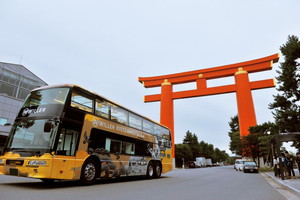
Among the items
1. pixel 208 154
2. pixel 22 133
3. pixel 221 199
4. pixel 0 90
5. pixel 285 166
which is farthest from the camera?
pixel 208 154

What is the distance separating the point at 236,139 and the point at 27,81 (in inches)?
1280

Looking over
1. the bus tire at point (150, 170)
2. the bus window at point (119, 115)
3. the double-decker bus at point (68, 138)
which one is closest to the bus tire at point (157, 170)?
the bus tire at point (150, 170)

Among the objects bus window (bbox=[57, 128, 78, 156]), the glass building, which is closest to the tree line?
bus window (bbox=[57, 128, 78, 156])

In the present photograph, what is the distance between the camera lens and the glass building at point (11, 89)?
26.9 metres

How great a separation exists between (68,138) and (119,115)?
301 cm

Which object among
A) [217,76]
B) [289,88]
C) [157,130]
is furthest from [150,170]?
[217,76]

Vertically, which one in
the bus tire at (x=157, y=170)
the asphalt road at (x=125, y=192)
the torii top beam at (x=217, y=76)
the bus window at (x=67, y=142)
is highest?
the torii top beam at (x=217, y=76)

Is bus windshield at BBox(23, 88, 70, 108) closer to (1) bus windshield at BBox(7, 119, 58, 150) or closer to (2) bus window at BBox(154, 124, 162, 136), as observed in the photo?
(1) bus windshield at BBox(7, 119, 58, 150)

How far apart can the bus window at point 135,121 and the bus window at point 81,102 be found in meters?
2.75

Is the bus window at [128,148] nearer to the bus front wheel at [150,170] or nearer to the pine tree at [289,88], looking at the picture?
the bus front wheel at [150,170]

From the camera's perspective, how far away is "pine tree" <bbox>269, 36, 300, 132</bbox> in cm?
1601

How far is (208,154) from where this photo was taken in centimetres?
6956

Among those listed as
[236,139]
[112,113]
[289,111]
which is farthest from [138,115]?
[236,139]

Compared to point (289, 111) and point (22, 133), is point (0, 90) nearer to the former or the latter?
point (22, 133)
